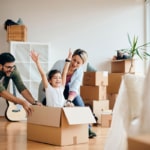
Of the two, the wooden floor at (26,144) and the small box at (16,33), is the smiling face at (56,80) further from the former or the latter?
the small box at (16,33)

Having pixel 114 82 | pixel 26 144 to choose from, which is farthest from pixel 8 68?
pixel 114 82

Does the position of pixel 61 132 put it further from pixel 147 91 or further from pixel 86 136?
pixel 147 91

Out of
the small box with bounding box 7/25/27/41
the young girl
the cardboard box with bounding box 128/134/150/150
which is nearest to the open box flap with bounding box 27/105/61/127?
the young girl

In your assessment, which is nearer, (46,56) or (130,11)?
(46,56)

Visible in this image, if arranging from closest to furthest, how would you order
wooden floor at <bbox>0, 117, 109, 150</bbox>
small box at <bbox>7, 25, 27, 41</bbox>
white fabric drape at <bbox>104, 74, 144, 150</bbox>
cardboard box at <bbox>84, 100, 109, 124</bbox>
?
white fabric drape at <bbox>104, 74, 144, 150</bbox>
wooden floor at <bbox>0, 117, 109, 150</bbox>
cardboard box at <bbox>84, 100, 109, 124</bbox>
small box at <bbox>7, 25, 27, 41</bbox>

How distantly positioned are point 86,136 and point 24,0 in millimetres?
3318

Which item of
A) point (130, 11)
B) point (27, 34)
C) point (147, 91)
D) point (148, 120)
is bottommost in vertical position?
point (148, 120)

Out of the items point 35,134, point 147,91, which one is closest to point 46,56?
point 35,134

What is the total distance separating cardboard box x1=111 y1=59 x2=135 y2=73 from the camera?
5.31 meters

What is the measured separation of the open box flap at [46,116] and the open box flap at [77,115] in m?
0.08

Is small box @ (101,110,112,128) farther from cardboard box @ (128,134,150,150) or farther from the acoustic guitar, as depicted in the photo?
cardboard box @ (128,134,150,150)

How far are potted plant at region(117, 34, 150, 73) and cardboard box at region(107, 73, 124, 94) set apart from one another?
266mm

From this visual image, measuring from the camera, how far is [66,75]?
3572 millimetres

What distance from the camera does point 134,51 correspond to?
5.40 meters
